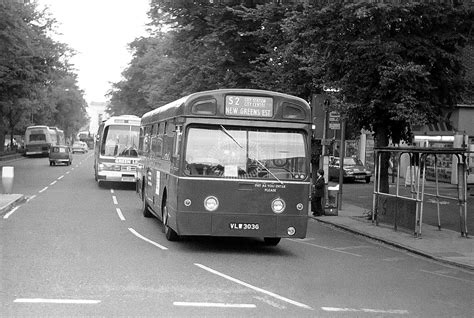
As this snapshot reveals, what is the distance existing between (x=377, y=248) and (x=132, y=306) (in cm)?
886

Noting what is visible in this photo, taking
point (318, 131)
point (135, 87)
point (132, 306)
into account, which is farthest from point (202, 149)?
point (135, 87)

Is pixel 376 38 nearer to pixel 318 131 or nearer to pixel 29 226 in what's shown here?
pixel 318 131

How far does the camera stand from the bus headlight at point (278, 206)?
12734 mm

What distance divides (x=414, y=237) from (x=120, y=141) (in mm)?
16466

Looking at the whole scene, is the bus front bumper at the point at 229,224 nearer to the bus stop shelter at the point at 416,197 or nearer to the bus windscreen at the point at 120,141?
the bus stop shelter at the point at 416,197

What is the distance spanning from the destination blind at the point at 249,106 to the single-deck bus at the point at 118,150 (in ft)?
56.9

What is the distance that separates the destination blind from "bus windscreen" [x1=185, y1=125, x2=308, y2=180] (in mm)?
311

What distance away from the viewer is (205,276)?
33.5ft

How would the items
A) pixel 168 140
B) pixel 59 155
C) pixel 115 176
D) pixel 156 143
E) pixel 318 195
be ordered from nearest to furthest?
pixel 168 140, pixel 156 143, pixel 318 195, pixel 115 176, pixel 59 155

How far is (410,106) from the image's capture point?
18.0 m

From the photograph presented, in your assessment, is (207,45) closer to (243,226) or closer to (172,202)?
(172,202)

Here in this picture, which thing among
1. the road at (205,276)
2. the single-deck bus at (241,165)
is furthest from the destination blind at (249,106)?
the road at (205,276)

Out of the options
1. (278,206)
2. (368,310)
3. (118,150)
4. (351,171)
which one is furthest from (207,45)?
(368,310)

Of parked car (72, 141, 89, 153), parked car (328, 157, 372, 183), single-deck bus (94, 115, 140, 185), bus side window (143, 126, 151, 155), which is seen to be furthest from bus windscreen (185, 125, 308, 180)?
parked car (72, 141, 89, 153)
